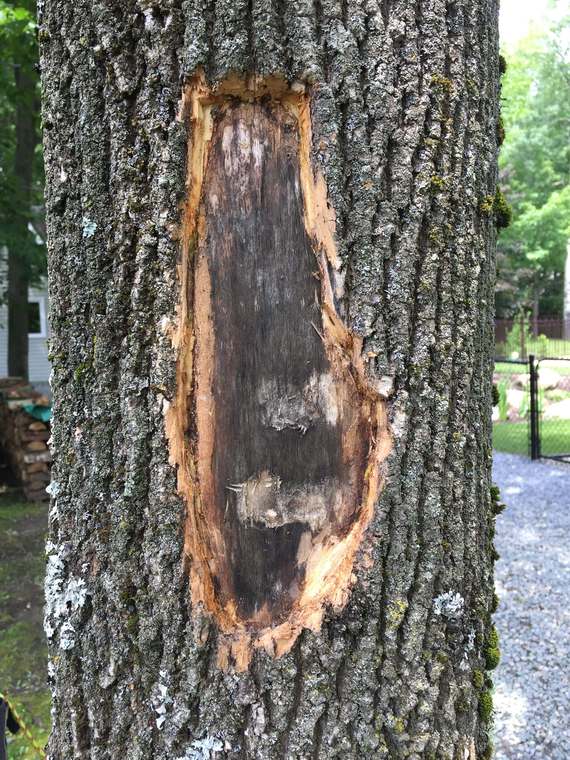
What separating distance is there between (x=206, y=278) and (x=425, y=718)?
105 centimetres

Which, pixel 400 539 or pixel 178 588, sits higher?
pixel 400 539

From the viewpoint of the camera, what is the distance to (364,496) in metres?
1.29

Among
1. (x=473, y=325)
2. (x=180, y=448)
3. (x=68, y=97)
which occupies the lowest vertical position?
(x=180, y=448)

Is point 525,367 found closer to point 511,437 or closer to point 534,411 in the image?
point 511,437

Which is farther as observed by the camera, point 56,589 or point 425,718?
point 56,589

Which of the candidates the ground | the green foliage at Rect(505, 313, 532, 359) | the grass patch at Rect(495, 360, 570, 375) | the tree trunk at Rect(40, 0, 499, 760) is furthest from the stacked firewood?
the green foliage at Rect(505, 313, 532, 359)

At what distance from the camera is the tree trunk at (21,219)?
826cm

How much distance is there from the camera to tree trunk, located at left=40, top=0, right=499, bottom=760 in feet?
4.03

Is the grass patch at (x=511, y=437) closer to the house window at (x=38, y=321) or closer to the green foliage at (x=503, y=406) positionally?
the green foliage at (x=503, y=406)

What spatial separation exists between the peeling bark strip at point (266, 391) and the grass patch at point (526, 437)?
9.11 meters

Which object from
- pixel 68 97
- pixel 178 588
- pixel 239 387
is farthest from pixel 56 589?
pixel 68 97

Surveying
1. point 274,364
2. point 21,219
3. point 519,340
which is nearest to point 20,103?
point 21,219

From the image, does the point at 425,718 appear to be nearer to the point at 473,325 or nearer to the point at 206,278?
the point at 473,325

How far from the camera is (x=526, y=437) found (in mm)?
10312
